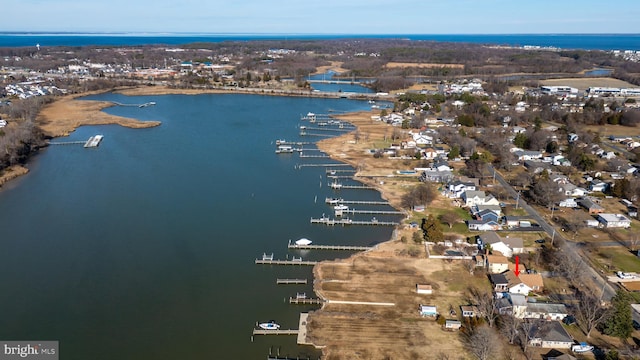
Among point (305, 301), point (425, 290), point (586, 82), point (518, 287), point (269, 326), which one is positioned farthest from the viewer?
point (586, 82)

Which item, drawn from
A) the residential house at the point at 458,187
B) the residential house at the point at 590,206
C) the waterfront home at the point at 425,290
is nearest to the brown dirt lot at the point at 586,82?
the residential house at the point at 590,206

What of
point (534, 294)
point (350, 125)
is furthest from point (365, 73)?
point (534, 294)

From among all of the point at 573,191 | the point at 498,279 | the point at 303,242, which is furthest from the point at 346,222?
the point at 573,191

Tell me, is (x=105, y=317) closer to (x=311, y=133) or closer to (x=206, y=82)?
(x=311, y=133)

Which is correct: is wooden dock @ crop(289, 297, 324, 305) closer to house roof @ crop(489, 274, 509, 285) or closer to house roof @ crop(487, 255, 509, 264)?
house roof @ crop(489, 274, 509, 285)

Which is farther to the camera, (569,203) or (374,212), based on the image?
(569,203)

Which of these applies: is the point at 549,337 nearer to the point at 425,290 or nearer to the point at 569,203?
the point at 425,290

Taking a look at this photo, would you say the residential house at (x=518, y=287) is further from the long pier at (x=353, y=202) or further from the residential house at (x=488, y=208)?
the long pier at (x=353, y=202)
